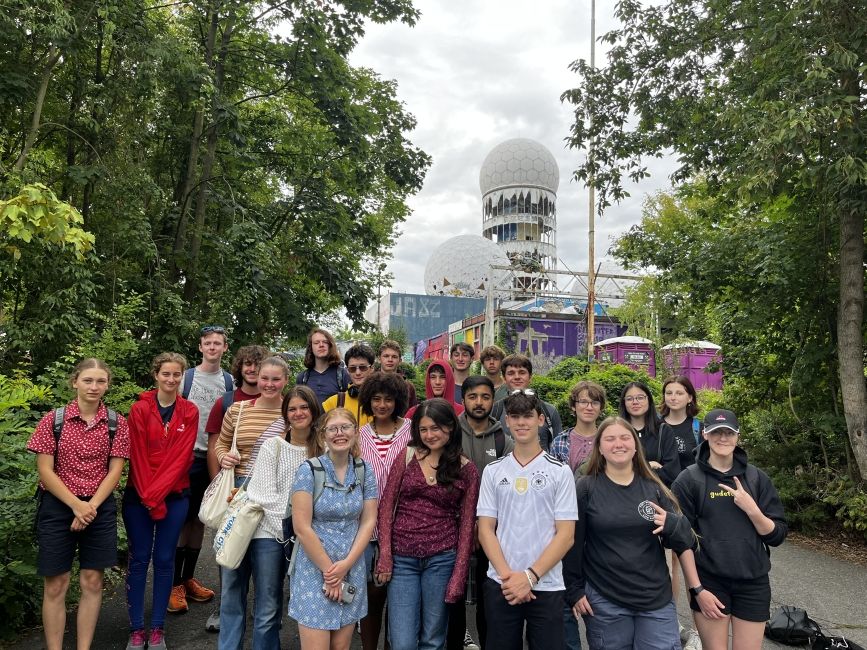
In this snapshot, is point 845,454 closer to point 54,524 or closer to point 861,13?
point 861,13

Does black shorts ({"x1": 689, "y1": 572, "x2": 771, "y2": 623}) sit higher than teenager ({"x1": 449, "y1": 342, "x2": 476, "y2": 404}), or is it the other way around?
teenager ({"x1": 449, "y1": 342, "x2": 476, "y2": 404})

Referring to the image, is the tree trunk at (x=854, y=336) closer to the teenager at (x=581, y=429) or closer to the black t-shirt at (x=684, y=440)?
the black t-shirt at (x=684, y=440)

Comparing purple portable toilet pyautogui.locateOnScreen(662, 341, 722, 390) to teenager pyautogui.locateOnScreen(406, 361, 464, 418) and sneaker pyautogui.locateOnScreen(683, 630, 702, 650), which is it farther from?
sneaker pyautogui.locateOnScreen(683, 630, 702, 650)

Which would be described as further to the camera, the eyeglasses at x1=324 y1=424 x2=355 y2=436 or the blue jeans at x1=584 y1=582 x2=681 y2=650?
the eyeglasses at x1=324 y1=424 x2=355 y2=436

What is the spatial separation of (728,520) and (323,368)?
11.2 ft

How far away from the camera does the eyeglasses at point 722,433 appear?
12.1 ft

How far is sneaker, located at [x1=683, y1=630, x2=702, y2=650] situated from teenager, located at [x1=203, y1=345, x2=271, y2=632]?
3427 mm

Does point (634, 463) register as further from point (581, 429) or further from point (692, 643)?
point (692, 643)

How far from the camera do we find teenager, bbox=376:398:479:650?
356 centimetres

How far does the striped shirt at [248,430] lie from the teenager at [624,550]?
2046 mm

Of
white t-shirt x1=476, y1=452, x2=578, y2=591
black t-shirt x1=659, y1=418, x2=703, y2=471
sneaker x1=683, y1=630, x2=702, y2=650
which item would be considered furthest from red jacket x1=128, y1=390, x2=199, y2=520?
sneaker x1=683, y1=630, x2=702, y2=650

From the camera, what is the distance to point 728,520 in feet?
11.9

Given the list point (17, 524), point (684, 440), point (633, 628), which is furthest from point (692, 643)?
point (17, 524)

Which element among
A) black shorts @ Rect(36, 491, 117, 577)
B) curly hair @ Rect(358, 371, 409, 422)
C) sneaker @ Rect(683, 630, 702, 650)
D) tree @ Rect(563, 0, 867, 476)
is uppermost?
tree @ Rect(563, 0, 867, 476)
